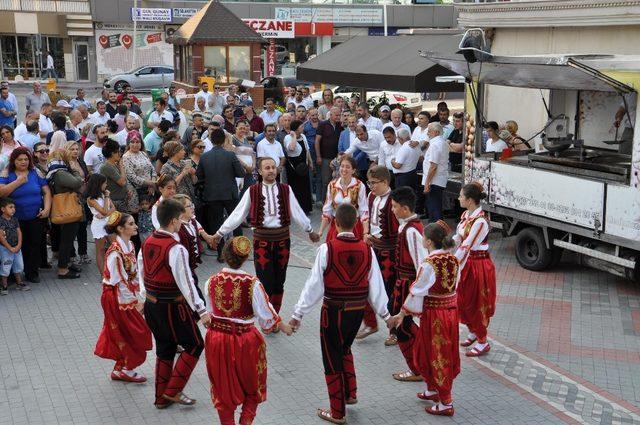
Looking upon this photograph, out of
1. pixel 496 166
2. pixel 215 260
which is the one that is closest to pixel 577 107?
pixel 496 166

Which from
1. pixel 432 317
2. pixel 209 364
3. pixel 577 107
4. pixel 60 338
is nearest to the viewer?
pixel 209 364

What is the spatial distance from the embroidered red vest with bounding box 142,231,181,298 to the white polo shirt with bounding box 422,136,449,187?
20.8ft

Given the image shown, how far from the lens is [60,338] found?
332 inches

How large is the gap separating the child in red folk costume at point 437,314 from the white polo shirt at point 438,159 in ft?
17.9

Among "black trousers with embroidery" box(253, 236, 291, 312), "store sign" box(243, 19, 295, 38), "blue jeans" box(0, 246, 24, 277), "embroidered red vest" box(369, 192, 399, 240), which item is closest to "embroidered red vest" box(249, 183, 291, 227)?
"black trousers with embroidery" box(253, 236, 291, 312)

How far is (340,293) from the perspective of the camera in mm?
6211

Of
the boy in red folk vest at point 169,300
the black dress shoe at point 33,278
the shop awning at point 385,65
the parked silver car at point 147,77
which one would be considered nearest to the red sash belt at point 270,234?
the boy in red folk vest at point 169,300

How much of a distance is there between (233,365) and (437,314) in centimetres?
174

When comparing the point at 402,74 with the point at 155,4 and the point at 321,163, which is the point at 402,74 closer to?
the point at 321,163

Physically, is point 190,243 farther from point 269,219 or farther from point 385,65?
point 385,65

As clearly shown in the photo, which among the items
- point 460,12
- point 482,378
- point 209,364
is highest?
point 460,12

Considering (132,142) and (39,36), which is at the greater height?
(39,36)

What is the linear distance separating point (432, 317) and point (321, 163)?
8.08m

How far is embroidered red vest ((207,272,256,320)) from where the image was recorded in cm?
575
